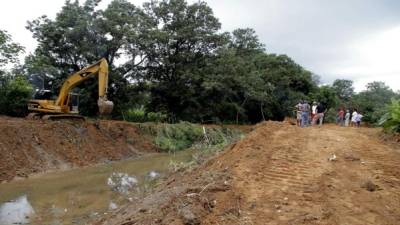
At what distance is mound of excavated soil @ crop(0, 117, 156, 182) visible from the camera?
59.4 ft

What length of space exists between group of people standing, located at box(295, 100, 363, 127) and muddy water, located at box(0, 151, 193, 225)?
23.1 feet

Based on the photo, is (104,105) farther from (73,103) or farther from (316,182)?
(316,182)

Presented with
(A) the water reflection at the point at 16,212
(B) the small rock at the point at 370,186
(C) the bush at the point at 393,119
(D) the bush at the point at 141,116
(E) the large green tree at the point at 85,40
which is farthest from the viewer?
(D) the bush at the point at 141,116

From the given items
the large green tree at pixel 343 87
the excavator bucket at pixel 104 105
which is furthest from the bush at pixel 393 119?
the large green tree at pixel 343 87

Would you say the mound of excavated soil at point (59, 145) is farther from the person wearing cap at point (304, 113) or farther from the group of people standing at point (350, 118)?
the group of people standing at point (350, 118)

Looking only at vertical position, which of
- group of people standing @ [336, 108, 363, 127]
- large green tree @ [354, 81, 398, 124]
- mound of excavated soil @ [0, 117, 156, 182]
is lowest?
mound of excavated soil @ [0, 117, 156, 182]

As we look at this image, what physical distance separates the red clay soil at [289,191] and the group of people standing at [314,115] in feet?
31.4

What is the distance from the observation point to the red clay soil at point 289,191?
6363 mm

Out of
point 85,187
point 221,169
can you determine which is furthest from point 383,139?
point 85,187

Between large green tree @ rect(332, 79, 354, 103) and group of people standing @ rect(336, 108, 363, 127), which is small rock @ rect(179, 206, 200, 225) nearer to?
group of people standing @ rect(336, 108, 363, 127)

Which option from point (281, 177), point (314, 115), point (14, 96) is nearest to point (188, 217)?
point (281, 177)

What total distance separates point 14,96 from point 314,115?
18.8 m

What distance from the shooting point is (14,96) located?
93.4 feet

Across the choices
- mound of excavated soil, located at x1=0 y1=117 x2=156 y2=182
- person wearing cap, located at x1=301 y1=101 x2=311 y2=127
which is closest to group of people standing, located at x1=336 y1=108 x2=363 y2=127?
person wearing cap, located at x1=301 y1=101 x2=311 y2=127
